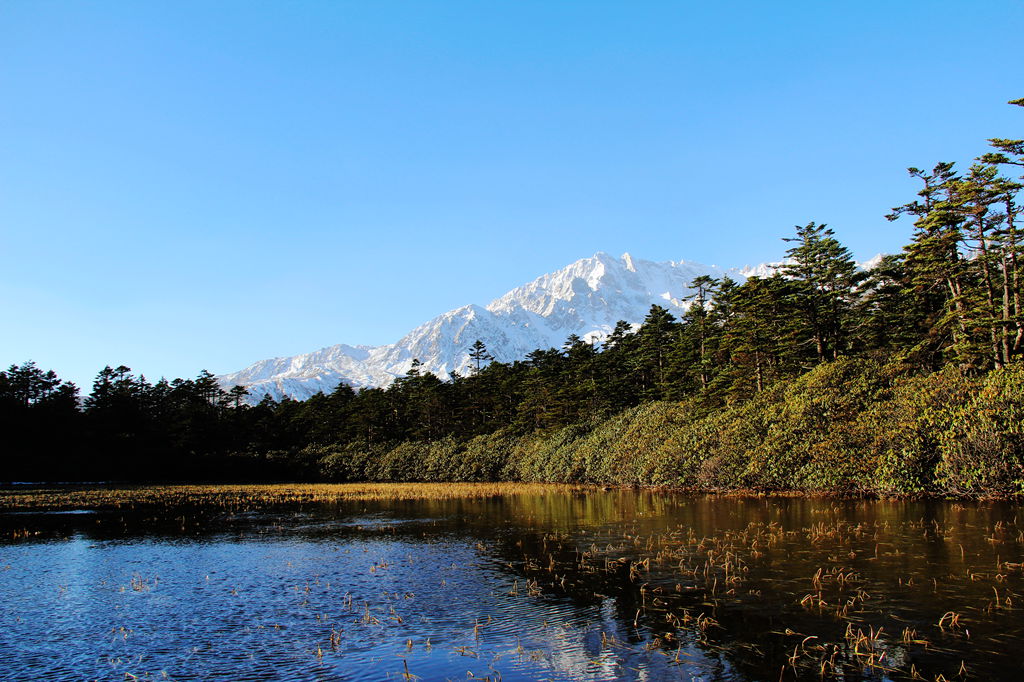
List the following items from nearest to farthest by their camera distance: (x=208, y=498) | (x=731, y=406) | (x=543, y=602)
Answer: (x=543, y=602)
(x=731, y=406)
(x=208, y=498)

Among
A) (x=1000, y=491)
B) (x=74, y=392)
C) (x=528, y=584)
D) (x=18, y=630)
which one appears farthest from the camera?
(x=74, y=392)

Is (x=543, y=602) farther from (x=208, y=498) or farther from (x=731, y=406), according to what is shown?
(x=208, y=498)

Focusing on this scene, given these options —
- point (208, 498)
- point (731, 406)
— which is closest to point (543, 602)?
point (731, 406)

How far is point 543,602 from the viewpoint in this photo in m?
16.0

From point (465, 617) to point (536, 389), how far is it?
72825 mm

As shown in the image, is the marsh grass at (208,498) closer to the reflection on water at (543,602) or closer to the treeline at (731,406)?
the treeline at (731,406)

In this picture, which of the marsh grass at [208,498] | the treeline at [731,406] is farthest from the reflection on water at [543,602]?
the marsh grass at [208,498]

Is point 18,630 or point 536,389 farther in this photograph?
point 536,389

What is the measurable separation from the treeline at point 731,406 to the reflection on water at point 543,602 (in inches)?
271

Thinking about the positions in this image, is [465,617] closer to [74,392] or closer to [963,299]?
[963,299]

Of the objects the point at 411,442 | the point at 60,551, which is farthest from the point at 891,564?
the point at 411,442

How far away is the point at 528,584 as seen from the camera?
58.4 ft

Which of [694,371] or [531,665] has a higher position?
[694,371]

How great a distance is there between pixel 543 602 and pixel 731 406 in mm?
40349
